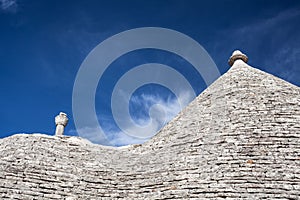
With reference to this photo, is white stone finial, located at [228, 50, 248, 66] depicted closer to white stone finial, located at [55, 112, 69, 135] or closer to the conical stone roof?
the conical stone roof

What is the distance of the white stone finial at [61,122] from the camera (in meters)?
13.4

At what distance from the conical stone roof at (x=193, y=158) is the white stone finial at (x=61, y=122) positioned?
208 cm

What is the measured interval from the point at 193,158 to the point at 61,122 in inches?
255

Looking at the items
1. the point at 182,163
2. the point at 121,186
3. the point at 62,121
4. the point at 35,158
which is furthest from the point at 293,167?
the point at 62,121

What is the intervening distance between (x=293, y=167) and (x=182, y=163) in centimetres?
284

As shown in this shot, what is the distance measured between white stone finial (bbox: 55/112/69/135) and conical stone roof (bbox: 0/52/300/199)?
2.08 m

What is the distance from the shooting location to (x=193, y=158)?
9258 millimetres

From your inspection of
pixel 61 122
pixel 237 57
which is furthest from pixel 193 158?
pixel 237 57

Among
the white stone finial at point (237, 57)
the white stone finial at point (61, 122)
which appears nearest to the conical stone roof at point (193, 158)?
the white stone finial at point (61, 122)

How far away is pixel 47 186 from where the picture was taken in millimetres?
8984

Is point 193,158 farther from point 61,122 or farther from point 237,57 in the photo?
point 237,57

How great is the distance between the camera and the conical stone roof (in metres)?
8.25

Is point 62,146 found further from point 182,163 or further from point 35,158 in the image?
point 182,163

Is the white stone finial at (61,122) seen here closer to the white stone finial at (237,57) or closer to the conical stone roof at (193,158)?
the conical stone roof at (193,158)
